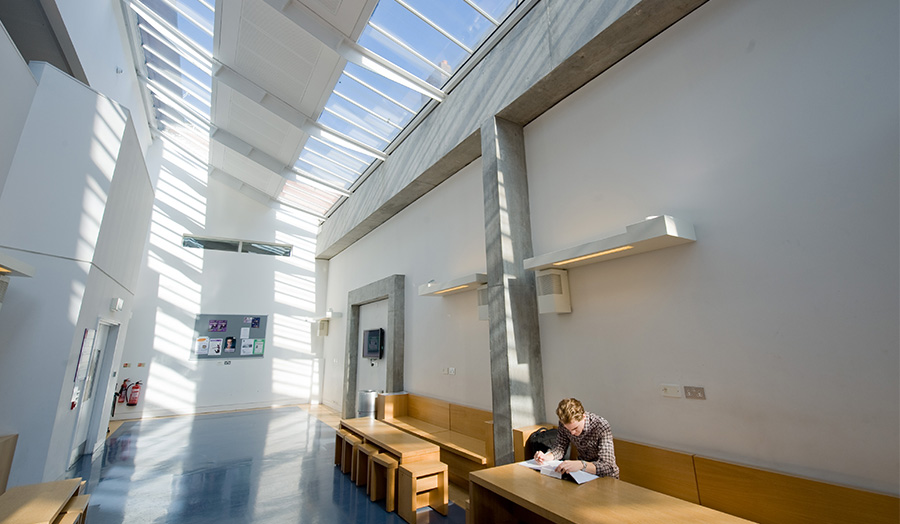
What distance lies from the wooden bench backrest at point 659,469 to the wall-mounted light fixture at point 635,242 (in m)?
1.60

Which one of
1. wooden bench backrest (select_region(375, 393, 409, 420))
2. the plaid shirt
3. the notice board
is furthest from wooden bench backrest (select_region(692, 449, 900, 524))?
the notice board

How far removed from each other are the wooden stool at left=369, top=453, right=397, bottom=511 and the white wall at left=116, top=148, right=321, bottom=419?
26.1ft

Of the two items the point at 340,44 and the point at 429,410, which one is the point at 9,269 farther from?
the point at 429,410

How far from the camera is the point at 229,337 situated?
10531 millimetres

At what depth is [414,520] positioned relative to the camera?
3.49 metres

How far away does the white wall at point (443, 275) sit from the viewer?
5.40 meters

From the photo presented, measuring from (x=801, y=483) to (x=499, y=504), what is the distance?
1901 millimetres

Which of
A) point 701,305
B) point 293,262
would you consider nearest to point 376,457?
point 701,305

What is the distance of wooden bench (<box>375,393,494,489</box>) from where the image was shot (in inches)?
172

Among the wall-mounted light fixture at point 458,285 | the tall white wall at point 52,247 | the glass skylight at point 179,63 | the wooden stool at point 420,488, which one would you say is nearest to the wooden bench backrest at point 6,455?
the tall white wall at point 52,247

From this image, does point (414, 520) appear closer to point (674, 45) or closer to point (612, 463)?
point (612, 463)

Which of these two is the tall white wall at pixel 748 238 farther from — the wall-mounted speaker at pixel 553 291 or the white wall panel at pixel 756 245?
the wall-mounted speaker at pixel 553 291

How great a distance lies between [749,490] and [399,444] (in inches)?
120

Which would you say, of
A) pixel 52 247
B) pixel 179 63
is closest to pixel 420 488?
pixel 52 247
